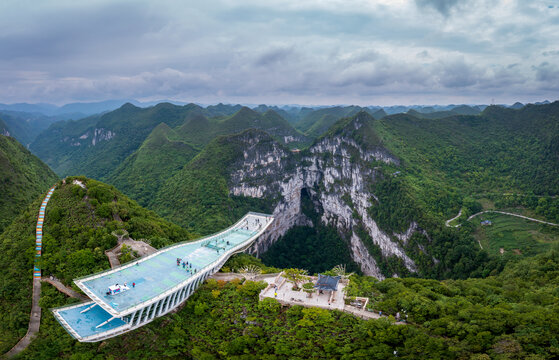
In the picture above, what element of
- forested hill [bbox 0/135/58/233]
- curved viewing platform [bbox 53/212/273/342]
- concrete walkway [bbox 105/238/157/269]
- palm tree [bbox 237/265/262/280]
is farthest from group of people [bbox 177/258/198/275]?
forested hill [bbox 0/135/58/233]

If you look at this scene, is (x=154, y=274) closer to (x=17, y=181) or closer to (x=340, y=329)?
(x=340, y=329)

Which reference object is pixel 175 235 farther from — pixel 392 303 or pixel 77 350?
pixel 392 303

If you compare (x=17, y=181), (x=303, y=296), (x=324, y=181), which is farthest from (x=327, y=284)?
(x=324, y=181)

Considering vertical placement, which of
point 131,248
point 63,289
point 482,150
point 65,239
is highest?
point 482,150

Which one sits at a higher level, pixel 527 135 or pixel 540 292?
pixel 527 135

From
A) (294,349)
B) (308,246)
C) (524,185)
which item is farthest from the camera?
(308,246)

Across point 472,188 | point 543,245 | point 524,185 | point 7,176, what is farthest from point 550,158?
point 7,176
